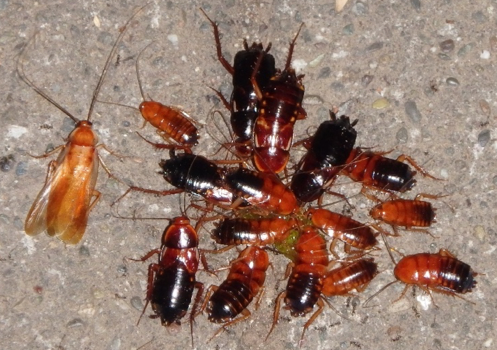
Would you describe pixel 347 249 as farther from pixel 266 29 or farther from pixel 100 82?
pixel 100 82

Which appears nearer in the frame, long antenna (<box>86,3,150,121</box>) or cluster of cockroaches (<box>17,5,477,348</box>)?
cluster of cockroaches (<box>17,5,477,348</box>)

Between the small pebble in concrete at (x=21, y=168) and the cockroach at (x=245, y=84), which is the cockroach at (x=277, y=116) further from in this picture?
the small pebble in concrete at (x=21, y=168)

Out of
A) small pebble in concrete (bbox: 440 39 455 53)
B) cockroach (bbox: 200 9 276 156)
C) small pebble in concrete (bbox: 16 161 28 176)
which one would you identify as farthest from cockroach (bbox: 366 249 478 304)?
small pebble in concrete (bbox: 16 161 28 176)

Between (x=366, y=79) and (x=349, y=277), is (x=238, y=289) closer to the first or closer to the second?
(x=349, y=277)

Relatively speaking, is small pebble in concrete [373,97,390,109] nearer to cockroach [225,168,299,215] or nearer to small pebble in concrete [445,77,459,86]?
small pebble in concrete [445,77,459,86]

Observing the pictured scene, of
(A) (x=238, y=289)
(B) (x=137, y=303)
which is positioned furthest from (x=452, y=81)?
(B) (x=137, y=303)

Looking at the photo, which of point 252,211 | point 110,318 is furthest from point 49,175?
point 252,211
